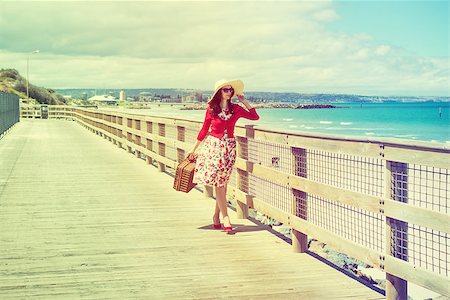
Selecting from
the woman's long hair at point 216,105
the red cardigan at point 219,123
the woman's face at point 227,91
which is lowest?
the red cardigan at point 219,123

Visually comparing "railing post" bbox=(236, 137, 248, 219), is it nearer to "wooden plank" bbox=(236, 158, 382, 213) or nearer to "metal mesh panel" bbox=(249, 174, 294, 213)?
"wooden plank" bbox=(236, 158, 382, 213)

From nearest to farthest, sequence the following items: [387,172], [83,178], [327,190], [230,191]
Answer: [387,172]
[327,190]
[230,191]
[83,178]

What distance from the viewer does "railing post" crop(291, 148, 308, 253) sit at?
6719 millimetres

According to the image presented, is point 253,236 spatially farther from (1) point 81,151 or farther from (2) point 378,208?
(1) point 81,151

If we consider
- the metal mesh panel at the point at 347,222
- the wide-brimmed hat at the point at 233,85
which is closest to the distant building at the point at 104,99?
the metal mesh panel at the point at 347,222

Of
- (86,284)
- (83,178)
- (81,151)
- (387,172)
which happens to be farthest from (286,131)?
(81,151)

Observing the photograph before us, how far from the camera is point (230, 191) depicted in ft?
29.9

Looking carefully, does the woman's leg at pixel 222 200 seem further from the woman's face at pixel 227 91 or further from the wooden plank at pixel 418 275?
the wooden plank at pixel 418 275

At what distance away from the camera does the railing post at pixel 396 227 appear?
4.97 meters

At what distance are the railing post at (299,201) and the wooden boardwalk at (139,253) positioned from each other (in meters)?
0.12

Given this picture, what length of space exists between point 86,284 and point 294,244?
224cm

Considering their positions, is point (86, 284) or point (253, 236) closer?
point (86, 284)

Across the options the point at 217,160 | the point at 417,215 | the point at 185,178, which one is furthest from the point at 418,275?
the point at 185,178

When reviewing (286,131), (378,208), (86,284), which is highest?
(286,131)
